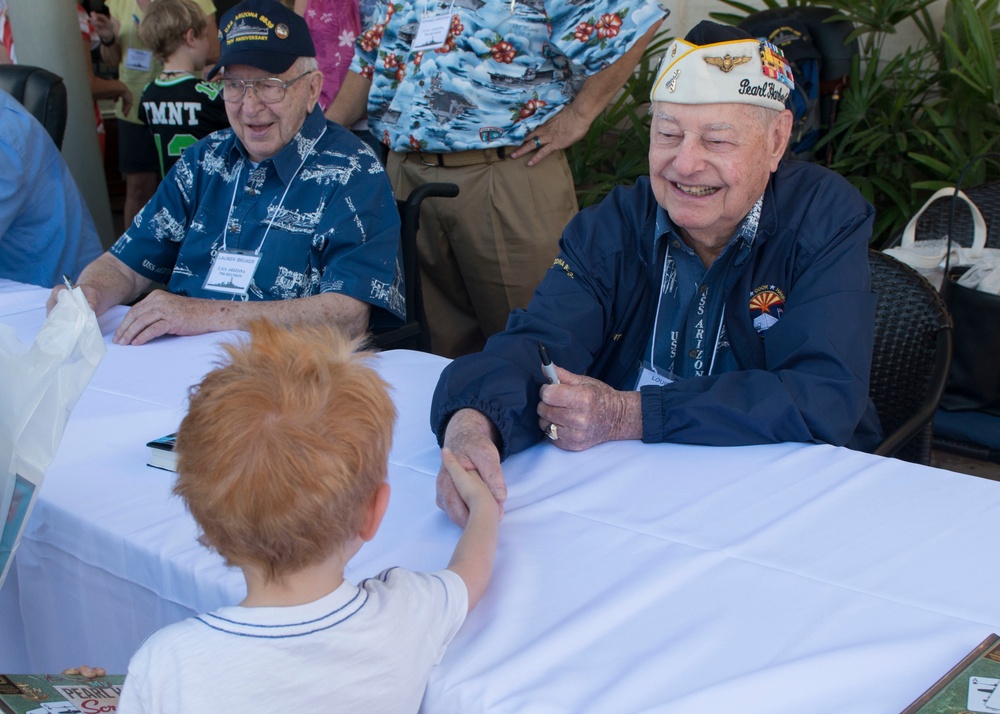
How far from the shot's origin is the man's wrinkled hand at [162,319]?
227 centimetres

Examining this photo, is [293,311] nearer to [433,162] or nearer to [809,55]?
[433,162]

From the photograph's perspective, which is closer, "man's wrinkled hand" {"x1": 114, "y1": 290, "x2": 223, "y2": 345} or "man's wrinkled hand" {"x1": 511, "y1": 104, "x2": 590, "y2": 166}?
"man's wrinkled hand" {"x1": 114, "y1": 290, "x2": 223, "y2": 345}

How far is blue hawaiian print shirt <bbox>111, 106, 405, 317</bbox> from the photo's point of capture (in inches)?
102

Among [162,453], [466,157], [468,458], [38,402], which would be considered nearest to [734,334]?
[468,458]

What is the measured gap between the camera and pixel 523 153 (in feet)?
10.8

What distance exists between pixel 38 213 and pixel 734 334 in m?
2.47

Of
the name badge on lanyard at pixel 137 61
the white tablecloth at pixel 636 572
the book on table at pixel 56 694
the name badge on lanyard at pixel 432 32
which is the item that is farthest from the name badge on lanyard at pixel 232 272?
the name badge on lanyard at pixel 137 61

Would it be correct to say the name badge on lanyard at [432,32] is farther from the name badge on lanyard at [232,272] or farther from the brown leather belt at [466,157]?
the name badge on lanyard at [232,272]

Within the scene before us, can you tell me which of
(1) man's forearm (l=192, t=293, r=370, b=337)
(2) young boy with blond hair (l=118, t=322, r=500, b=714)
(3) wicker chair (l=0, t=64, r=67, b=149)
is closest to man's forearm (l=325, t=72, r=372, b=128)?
(3) wicker chair (l=0, t=64, r=67, b=149)

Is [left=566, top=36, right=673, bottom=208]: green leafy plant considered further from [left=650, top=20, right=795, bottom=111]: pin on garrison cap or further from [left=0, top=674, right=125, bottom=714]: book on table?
[left=0, top=674, right=125, bottom=714]: book on table

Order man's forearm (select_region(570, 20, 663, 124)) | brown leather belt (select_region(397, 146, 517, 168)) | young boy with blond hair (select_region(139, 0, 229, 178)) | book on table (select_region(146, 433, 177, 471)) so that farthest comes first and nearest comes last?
young boy with blond hair (select_region(139, 0, 229, 178)), brown leather belt (select_region(397, 146, 517, 168)), man's forearm (select_region(570, 20, 663, 124)), book on table (select_region(146, 433, 177, 471))

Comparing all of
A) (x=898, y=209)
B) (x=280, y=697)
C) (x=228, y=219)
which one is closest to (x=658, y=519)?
(x=280, y=697)

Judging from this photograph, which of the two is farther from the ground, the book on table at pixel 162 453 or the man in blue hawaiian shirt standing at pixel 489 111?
the man in blue hawaiian shirt standing at pixel 489 111

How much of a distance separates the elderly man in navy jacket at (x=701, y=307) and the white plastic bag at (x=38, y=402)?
56 cm
